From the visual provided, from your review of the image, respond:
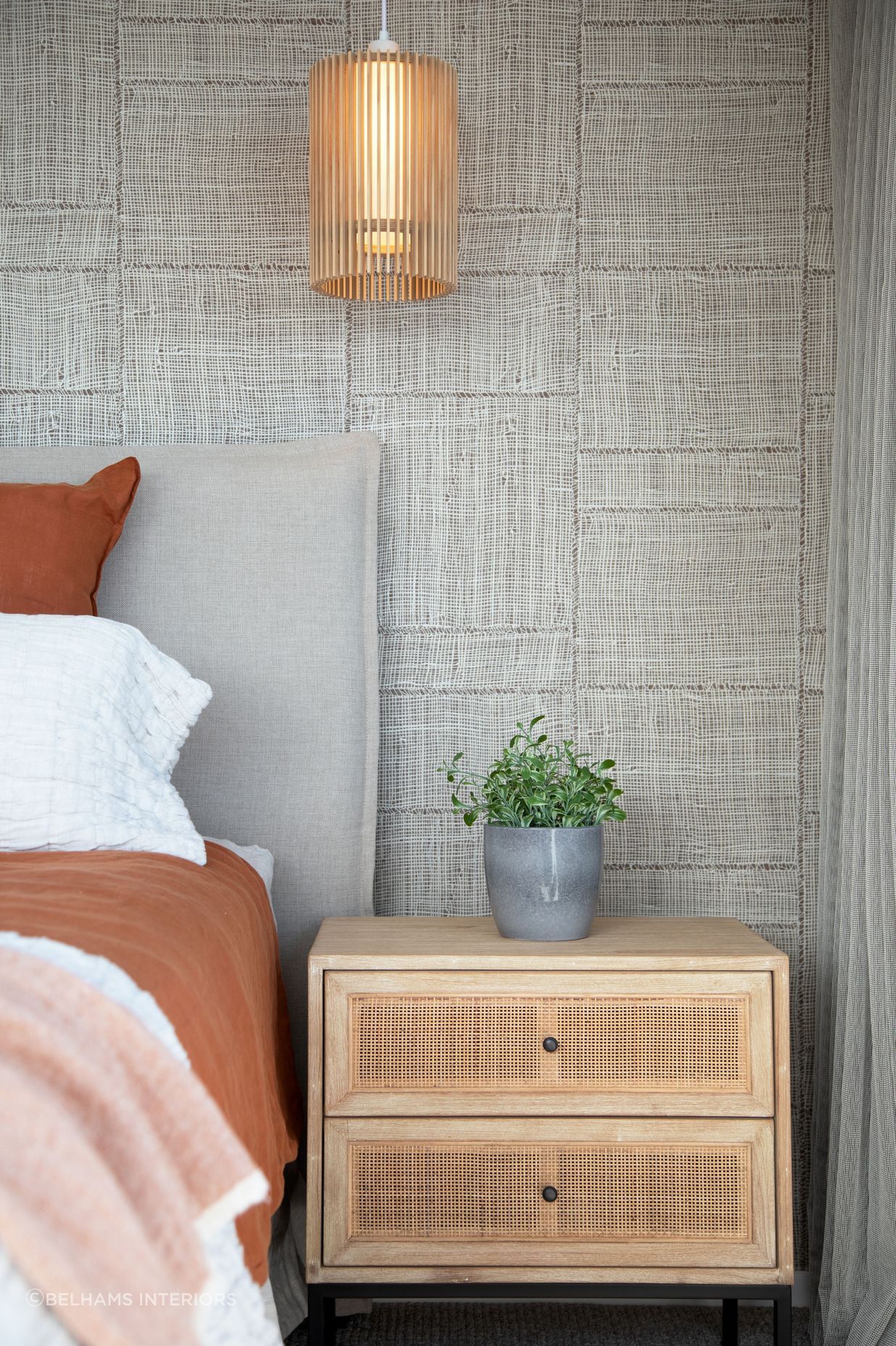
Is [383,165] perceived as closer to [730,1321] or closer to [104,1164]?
[104,1164]

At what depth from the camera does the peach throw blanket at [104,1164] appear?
0.70 metres

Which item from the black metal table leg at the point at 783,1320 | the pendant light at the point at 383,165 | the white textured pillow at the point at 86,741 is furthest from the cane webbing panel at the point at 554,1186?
the pendant light at the point at 383,165

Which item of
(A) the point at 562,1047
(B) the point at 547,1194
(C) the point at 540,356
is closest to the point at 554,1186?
(B) the point at 547,1194

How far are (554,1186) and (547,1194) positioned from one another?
2cm

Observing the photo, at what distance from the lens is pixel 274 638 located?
6.73 ft

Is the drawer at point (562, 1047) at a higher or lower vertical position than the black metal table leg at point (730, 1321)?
higher

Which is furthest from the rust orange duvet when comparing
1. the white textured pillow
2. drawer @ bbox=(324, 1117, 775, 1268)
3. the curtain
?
the curtain

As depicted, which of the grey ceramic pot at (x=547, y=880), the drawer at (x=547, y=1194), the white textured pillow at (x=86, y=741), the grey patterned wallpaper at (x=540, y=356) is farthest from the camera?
the grey patterned wallpaper at (x=540, y=356)

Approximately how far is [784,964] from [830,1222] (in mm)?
580

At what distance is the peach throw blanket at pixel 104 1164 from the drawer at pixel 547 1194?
769 mm

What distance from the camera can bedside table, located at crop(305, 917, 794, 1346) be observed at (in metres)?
1.61

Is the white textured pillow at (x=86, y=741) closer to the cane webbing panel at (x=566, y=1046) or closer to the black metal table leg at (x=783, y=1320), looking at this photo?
the cane webbing panel at (x=566, y=1046)

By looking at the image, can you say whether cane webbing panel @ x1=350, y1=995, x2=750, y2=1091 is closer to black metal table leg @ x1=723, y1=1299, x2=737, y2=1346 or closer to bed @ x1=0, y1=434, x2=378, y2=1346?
bed @ x1=0, y1=434, x2=378, y2=1346

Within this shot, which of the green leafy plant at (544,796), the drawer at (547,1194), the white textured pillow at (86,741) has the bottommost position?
the drawer at (547,1194)
